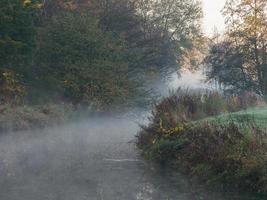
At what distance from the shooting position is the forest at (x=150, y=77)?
41.3 ft

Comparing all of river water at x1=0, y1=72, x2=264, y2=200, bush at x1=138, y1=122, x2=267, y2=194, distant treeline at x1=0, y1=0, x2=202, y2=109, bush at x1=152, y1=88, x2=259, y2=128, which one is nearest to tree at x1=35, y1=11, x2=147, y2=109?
distant treeline at x1=0, y1=0, x2=202, y2=109

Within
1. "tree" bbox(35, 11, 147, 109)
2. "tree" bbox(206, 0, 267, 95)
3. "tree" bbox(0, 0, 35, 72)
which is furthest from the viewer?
"tree" bbox(206, 0, 267, 95)

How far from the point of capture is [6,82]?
2927cm

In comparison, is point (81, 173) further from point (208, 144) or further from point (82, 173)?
point (208, 144)

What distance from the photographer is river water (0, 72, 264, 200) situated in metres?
11.2

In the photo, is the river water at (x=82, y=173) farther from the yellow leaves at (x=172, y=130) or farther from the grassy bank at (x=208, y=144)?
the yellow leaves at (x=172, y=130)

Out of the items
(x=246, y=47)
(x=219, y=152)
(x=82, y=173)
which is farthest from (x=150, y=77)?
(x=219, y=152)

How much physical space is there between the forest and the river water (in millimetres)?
578

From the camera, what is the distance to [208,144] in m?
12.7

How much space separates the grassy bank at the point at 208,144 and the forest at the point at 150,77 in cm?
3

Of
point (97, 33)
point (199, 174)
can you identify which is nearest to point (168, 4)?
point (97, 33)

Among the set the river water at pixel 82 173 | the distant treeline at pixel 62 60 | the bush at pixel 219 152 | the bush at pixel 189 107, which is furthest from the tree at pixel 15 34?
the bush at pixel 219 152

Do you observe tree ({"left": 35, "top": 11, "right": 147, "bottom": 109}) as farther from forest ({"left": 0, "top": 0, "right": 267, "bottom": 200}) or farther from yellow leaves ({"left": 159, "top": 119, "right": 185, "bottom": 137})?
yellow leaves ({"left": 159, "top": 119, "right": 185, "bottom": 137})

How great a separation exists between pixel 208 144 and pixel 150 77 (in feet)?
99.8
